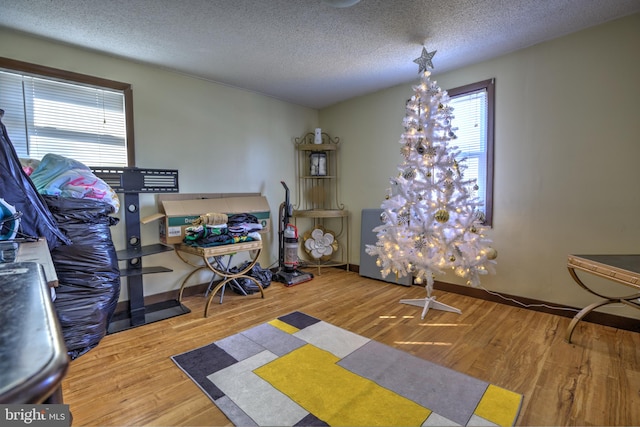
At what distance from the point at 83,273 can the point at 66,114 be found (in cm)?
160

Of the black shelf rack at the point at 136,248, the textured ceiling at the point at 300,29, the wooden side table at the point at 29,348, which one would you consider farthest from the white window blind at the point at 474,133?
the wooden side table at the point at 29,348

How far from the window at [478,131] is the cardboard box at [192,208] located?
2453mm

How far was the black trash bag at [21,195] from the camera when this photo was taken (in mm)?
1602

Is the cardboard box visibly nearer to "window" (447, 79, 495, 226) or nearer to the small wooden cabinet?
the small wooden cabinet

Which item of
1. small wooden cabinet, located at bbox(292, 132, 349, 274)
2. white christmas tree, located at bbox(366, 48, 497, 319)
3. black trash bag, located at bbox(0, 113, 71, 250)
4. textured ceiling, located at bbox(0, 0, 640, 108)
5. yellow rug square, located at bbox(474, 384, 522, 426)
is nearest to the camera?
yellow rug square, located at bbox(474, 384, 522, 426)

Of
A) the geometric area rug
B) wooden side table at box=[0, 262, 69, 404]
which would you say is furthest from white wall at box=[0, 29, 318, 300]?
wooden side table at box=[0, 262, 69, 404]

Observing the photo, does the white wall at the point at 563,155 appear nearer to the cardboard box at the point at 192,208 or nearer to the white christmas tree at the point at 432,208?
the white christmas tree at the point at 432,208

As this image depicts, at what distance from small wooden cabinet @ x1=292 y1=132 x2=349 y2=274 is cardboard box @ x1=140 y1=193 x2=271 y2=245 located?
2.21ft

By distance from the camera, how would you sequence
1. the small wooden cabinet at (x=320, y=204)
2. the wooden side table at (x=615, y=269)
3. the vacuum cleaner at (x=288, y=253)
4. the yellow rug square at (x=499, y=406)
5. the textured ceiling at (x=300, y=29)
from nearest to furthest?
the yellow rug square at (x=499, y=406) < the wooden side table at (x=615, y=269) < the textured ceiling at (x=300, y=29) < the vacuum cleaner at (x=288, y=253) < the small wooden cabinet at (x=320, y=204)

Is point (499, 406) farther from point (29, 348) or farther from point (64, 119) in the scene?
point (64, 119)

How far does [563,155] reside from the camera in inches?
103

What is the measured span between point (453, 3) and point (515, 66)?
4.02 ft

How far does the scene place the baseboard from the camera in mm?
2366

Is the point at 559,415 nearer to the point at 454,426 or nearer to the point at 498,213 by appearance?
the point at 454,426
